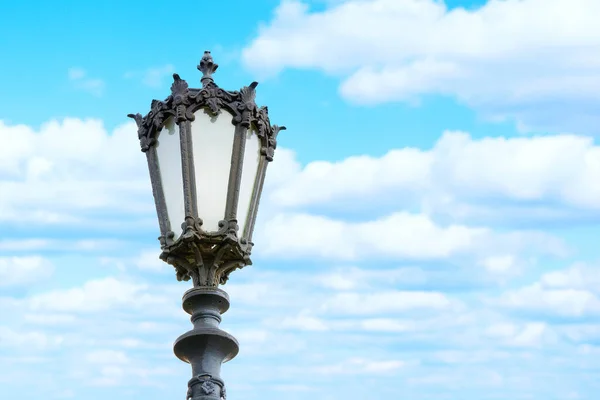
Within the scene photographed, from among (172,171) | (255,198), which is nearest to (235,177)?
(255,198)

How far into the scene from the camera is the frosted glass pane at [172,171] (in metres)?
10.2

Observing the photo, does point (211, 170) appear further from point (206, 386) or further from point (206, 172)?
point (206, 386)

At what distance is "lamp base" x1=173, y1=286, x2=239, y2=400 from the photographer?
32.3 feet

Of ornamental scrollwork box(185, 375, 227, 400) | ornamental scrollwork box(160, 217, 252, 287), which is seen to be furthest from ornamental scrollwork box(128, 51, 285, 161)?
ornamental scrollwork box(185, 375, 227, 400)

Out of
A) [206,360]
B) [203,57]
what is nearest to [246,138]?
[203,57]

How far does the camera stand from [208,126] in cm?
1034

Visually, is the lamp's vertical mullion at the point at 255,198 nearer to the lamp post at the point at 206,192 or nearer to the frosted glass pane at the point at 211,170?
the lamp post at the point at 206,192

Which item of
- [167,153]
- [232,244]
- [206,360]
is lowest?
[206,360]

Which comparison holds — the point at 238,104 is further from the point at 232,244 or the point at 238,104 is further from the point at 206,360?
the point at 206,360

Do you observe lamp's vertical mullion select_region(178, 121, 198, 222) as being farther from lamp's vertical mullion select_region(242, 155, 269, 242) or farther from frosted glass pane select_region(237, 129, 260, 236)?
lamp's vertical mullion select_region(242, 155, 269, 242)

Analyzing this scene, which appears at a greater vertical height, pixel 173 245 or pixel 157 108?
pixel 157 108

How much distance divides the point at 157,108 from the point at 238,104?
2.22ft

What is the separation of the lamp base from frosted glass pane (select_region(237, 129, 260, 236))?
58 centimetres

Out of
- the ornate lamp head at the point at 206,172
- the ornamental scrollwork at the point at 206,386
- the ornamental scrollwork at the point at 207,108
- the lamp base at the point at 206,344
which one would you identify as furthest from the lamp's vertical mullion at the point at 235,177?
the ornamental scrollwork at the point at 206,386
